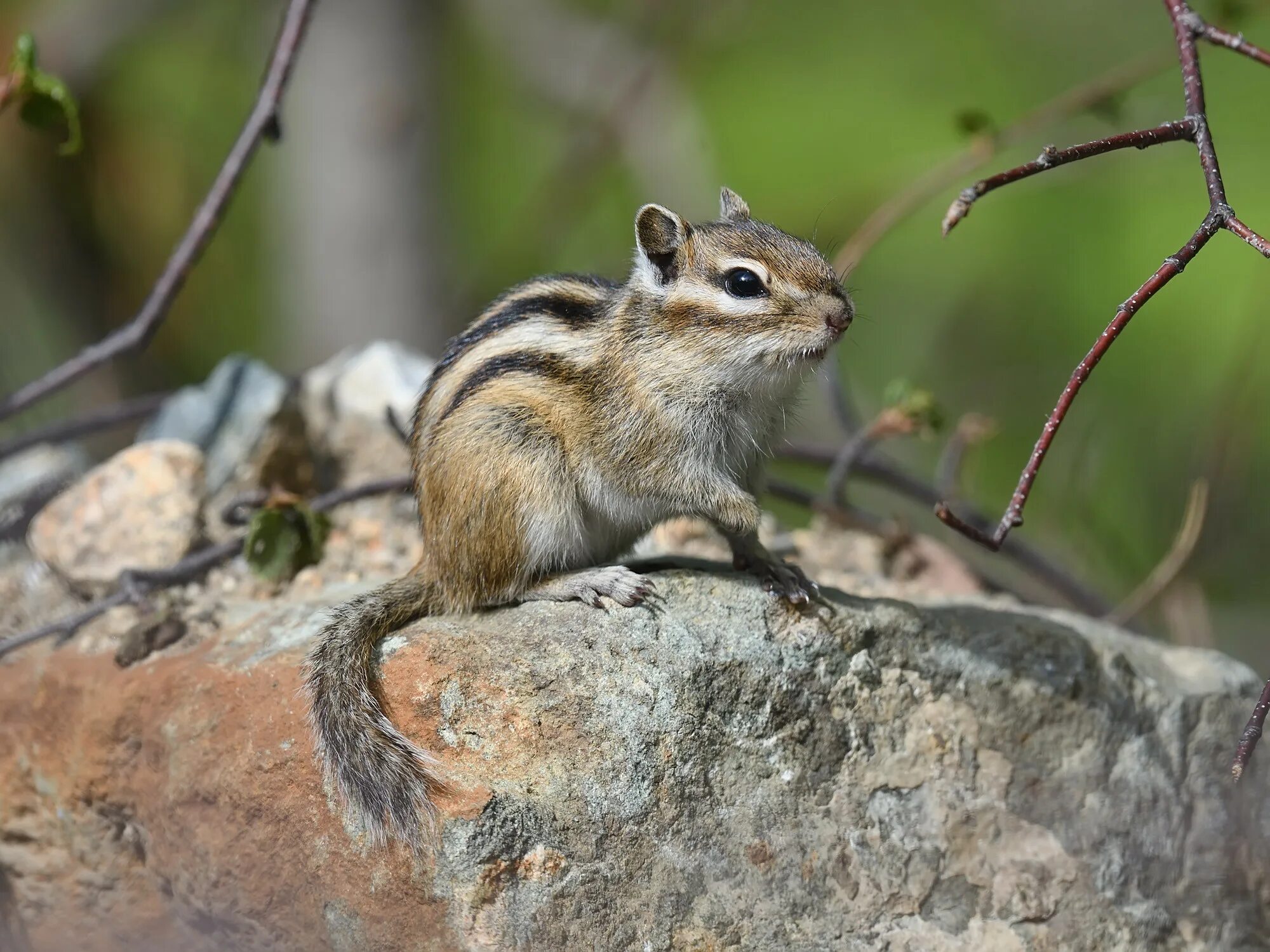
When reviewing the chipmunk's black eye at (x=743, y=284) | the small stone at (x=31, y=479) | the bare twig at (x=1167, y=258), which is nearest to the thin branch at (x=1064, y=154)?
the bare twig at (x=1167, y=258)

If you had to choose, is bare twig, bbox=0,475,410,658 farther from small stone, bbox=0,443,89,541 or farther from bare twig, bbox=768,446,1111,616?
bare twig, bbox=768,446,1111,616

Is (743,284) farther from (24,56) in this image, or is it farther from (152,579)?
(24,56)

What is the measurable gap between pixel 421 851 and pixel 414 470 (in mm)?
1076

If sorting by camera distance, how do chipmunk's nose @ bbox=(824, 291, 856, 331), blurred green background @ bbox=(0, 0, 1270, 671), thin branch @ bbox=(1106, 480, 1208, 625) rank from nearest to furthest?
chipmunk's nose @ bbox=(824, 291, 856, 331), thin branch @ bbox=(1106, 480, 1208, 625), blurred green background @ bbox=(0, 0, 1270, 671)

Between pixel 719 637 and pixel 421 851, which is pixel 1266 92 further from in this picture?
pixel 421 851

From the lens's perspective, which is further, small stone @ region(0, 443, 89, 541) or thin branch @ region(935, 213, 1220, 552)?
small stone @ region(0, 443, 89, 541)

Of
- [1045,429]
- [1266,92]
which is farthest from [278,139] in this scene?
[1266,92]

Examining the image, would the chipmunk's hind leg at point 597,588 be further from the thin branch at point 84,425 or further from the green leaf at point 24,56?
the thin branch at point 84,425

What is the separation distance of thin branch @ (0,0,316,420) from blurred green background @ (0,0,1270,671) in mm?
1873

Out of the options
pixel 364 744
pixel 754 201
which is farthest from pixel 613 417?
pixel 754 201

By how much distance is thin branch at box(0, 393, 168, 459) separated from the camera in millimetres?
3709

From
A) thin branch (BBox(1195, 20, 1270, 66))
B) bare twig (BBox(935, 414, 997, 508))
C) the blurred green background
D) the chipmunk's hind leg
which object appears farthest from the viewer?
the blurred green background

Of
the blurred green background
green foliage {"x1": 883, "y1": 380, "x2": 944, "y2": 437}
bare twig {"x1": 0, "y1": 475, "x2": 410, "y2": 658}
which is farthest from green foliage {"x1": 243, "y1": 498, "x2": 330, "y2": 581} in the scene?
the blurred green background

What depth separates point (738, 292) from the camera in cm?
294
